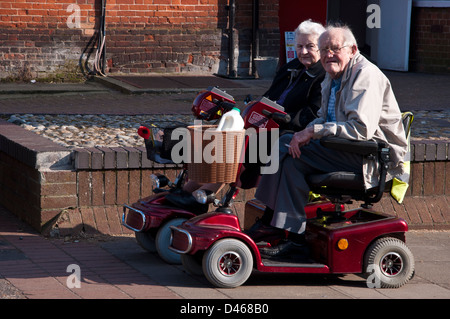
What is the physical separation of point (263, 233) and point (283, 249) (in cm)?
19

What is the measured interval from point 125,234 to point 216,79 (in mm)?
7003

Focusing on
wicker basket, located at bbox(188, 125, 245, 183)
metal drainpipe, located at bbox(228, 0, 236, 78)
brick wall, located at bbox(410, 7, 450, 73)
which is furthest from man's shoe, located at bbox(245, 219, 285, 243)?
brick wall, located at bbox(410, 7, 450, 73)

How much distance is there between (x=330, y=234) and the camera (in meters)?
4.62

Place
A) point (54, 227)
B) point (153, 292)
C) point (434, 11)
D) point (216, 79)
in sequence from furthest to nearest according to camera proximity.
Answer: point (434, 11) → point (216, 79) → point (54, 227) → point (153, 292)

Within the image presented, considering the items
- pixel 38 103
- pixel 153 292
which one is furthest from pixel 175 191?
pixel 38 103

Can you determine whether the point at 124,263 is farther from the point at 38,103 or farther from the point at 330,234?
the point at 38,103

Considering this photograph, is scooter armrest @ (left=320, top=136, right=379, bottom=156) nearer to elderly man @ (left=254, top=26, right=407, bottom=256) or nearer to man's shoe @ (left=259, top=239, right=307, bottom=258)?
elderly man @ (left=254, top=26, right=407, bottom=256)

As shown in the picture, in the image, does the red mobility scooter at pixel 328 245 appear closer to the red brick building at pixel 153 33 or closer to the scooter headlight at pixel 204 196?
the scooter headlight at pixel 204 196

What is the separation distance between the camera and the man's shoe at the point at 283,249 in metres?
4.68

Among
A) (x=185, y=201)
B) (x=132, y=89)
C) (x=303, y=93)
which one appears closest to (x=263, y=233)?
(x=185, y=201)

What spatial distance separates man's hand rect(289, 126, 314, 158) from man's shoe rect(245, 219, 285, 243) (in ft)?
1.69

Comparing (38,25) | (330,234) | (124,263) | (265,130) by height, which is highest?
(38,25)

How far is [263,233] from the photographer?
4824mm

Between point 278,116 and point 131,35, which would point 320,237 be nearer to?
point 278,116
